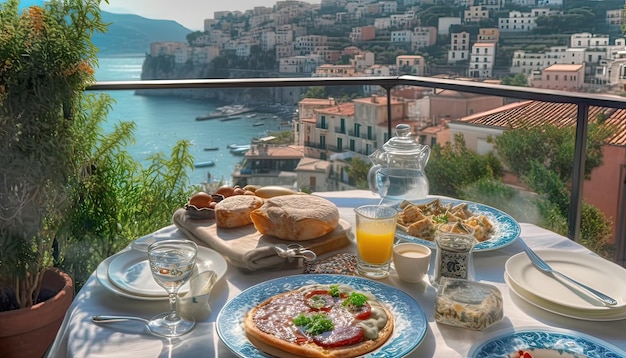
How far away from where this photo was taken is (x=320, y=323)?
3.04ft

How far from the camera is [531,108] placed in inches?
231

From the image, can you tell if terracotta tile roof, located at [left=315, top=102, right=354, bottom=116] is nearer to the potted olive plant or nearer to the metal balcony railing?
the metal balcony railing

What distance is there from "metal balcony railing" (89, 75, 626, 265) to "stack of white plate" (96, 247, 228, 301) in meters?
1.55

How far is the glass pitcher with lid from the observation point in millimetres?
1582

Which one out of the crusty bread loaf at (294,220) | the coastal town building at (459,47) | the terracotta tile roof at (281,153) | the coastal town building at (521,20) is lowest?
the terracotta tile roof at (281,153)

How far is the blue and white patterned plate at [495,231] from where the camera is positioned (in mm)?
1303

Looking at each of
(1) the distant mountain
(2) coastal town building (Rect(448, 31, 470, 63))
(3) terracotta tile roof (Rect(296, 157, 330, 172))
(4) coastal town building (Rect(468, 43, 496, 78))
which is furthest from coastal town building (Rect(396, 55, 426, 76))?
(3) terracotta tile roof (Rect(296, 157, 330, 172))

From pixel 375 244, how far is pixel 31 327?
1.53 m

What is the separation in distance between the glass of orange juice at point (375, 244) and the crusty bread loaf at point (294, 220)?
0.44 feet

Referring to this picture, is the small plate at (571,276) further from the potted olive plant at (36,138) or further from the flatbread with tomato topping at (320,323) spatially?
the potted olive plant at (36,138)

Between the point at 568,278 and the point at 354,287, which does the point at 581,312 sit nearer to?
the point at 568,278

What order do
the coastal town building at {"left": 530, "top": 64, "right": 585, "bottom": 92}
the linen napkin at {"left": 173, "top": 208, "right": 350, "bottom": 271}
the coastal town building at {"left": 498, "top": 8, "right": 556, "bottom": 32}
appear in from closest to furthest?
the linen napkin at {"left": 173, "top": 208, "right": 350, "bottom": 271}, the coastal town building at {"left": 530, "top": 64, "right": 585, "bottom": 92}, the coastal town building at {"left": 498, "top": 8, "right": 556, "bottom": 32}

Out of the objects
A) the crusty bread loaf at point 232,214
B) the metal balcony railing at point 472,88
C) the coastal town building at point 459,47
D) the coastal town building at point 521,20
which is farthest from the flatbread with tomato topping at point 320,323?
the coastal town building at point 521,20

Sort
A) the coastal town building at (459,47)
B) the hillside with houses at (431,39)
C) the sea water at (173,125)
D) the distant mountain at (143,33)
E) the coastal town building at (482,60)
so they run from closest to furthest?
the sea water at (173,125) → the distant mountain at (143,33) → the hillside with houses at (431,39) → the coastal town building at (459,47) → the coastal town building at (482,60)
